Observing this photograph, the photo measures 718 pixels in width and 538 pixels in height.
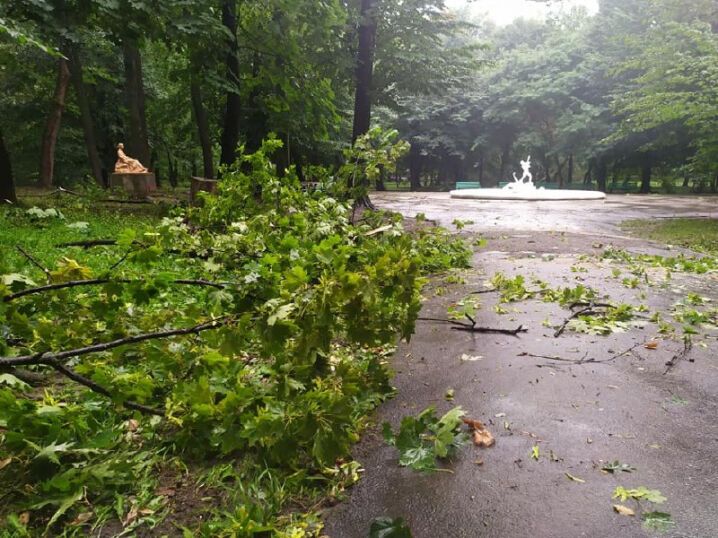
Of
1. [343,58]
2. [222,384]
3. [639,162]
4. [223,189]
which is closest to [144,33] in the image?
[343,58]

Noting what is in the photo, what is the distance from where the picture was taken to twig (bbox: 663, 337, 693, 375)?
112 inches

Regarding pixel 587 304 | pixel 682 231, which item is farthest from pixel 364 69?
pixel 587 304

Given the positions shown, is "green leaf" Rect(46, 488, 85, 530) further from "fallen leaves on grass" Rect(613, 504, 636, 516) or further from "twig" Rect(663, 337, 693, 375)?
"twig" Rect(663, 337, 693, 375)

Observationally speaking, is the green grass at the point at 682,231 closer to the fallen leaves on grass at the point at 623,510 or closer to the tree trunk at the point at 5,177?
the fallen leaves on grass at the point at 623,510

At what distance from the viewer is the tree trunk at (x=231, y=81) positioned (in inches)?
412

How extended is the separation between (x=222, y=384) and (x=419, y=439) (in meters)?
0.79

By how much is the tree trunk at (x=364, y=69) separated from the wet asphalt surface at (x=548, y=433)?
31.4 feet

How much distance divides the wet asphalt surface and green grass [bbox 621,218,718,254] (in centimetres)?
538

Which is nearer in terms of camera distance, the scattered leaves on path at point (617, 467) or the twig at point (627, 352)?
the scattered leaves on path at point (617, 467)

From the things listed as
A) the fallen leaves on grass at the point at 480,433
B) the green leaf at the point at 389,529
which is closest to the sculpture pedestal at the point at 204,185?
the fallen leaves on grass at the point at 480,433

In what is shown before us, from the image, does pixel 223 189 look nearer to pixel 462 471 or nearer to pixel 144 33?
pixel 462 471

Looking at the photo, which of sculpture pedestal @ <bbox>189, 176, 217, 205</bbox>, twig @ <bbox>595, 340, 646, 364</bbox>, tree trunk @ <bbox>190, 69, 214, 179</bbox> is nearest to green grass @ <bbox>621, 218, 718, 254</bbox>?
twig @ <bbox>595, 340, 646, 364</bbox>

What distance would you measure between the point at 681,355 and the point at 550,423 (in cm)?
128

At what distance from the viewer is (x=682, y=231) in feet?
33.8
